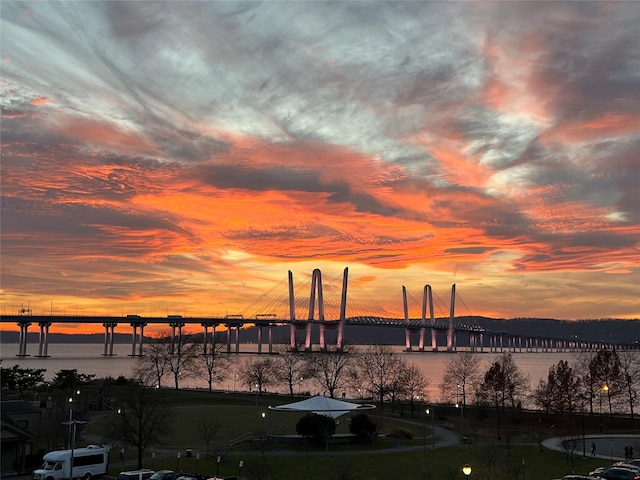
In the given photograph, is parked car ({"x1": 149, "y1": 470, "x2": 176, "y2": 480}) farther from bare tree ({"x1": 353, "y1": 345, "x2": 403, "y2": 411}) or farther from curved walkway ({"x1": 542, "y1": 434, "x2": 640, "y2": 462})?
bare tree ({"x1": 353, "y1": 345, "x2": 403, "y2": 411})

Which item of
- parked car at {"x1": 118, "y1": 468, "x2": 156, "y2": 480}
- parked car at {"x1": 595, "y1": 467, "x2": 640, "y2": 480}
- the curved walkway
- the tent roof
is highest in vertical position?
the tent roof

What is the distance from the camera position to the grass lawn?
127 ft

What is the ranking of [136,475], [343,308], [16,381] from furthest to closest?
[343,308] < [16,381] < [136,475]

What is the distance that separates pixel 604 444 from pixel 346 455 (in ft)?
80.2

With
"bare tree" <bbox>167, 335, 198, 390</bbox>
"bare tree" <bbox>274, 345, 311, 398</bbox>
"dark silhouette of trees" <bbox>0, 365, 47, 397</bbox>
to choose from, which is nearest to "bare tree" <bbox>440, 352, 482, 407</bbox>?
"bare tree" <bbox>274, 345, 311, 398</bbox>

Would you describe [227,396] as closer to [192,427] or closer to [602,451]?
[192,427]

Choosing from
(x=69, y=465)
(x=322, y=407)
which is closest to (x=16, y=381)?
(x=69, y=465)

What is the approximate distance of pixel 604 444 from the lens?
53.1 meters

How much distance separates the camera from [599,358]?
72750mm

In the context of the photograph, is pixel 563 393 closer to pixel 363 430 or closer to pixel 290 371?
pixel 363 430

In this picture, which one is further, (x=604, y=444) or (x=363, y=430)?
(x=604, y=444)

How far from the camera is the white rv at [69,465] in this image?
3694 cm

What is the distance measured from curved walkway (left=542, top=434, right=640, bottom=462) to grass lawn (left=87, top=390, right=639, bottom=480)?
169cm

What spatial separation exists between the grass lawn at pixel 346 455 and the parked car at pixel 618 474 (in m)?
3.73
